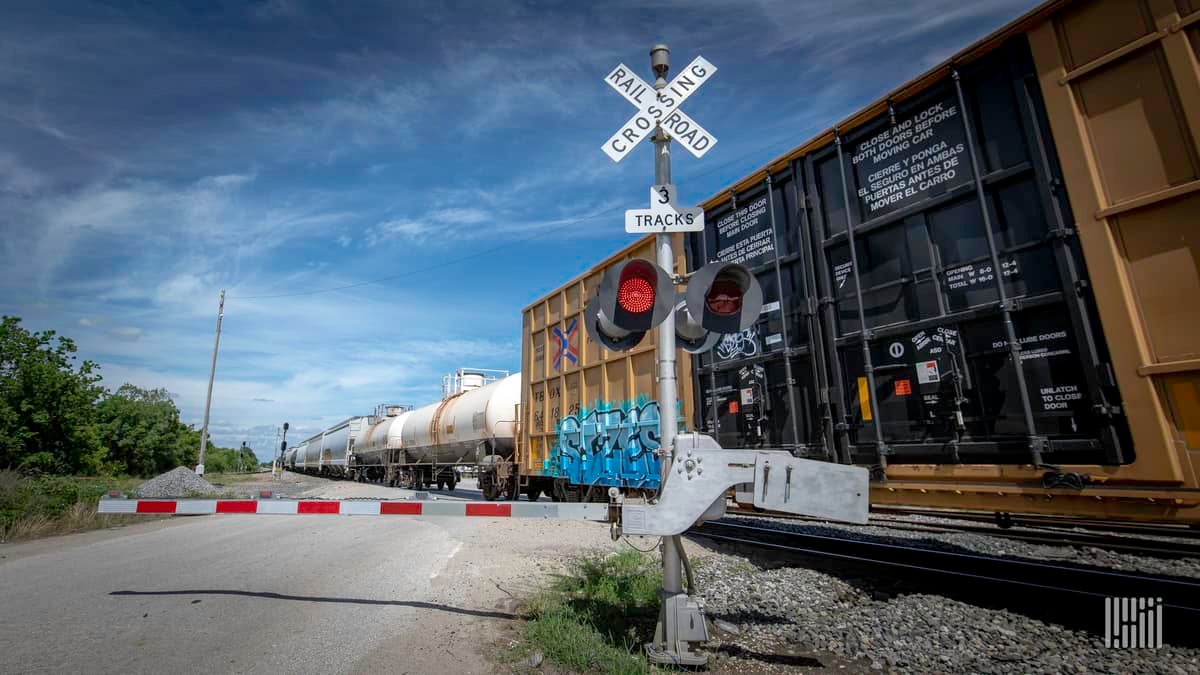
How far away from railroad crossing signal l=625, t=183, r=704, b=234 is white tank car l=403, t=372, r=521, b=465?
37.8ft

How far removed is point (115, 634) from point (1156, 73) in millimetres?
8397

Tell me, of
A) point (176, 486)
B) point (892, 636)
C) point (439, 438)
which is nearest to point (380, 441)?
point (439, 438)

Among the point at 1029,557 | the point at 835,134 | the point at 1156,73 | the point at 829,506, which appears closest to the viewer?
the point at 829,506

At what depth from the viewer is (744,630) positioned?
3867 millimetres

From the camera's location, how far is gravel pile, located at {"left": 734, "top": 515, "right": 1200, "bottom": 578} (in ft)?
16.1

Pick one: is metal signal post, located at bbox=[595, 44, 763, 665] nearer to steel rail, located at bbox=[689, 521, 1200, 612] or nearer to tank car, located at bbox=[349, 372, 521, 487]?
steel rail, located at bbox=[689, 521, 1200, 612]

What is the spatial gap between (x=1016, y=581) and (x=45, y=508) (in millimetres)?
14443

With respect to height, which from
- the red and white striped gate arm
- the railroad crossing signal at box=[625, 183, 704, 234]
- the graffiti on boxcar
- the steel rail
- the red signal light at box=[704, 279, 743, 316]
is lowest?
the steel rail

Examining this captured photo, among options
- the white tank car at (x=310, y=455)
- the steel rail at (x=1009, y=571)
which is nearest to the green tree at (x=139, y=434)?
the white tank car at (x=310, y=455)

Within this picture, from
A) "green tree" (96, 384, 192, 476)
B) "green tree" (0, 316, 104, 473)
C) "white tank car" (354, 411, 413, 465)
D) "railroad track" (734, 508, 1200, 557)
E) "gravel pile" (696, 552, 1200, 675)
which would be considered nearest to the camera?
"gravel pile" (696, 552, 1200, 675)

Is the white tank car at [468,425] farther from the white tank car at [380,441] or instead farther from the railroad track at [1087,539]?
the railroad track at [1087,539]

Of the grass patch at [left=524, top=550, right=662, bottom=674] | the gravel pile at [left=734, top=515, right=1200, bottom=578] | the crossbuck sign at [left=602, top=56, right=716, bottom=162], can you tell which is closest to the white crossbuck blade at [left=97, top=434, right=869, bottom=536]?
the grass patch at [left=524, top=550, right=662, bottom=674]

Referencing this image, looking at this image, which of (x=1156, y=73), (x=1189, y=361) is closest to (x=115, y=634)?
(x=1189, y=361)

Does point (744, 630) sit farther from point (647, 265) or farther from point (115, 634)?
point (115, 634)
